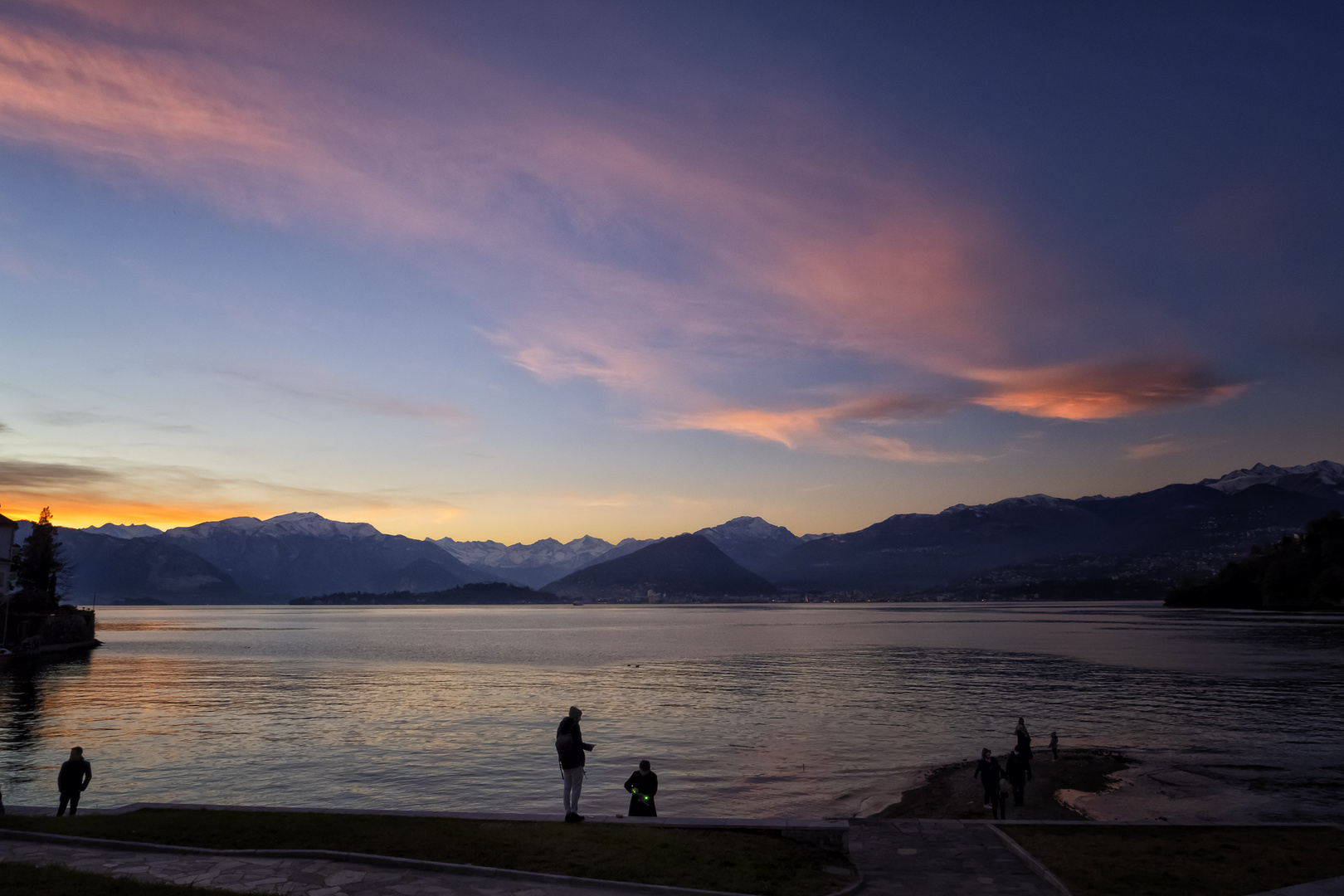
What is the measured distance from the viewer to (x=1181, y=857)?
18.9 m

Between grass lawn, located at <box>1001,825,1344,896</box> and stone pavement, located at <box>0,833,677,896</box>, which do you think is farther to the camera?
grass lawn, located at <box>1001,825,1344,896</box>

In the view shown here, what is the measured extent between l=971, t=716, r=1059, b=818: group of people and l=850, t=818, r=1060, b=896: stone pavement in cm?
861

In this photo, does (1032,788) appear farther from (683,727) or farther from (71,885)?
(71,885)

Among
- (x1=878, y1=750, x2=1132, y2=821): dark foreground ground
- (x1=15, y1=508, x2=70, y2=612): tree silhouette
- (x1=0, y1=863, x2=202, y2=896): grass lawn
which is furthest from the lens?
(x1=15, y1=508, x2=70, y2=612): tree silhouette

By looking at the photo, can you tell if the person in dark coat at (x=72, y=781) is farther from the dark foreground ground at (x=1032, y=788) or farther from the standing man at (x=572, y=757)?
the dark foreground ground at (x=1032, y=788)

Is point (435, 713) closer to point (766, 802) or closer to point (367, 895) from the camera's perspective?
point (766, 802)

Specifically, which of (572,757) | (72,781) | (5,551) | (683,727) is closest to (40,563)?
(5,551)

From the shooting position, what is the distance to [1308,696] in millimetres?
66875

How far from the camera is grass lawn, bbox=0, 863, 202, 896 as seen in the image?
543 inches

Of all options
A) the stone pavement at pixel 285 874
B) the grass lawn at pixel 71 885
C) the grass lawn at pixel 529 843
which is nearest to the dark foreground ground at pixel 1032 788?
the grass lawn at pixel 529 843

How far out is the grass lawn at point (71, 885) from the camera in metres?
13.8

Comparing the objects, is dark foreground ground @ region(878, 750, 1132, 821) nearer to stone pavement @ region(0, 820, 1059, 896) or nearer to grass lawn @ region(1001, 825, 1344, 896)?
grass lawn @ region(1001, 825, 1344, 896)

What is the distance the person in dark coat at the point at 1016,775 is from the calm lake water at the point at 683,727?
3153 millimetres

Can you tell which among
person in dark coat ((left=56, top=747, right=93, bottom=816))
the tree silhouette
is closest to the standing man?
person in dark coat ((left=56, top=747, right=93, bottom=816))
